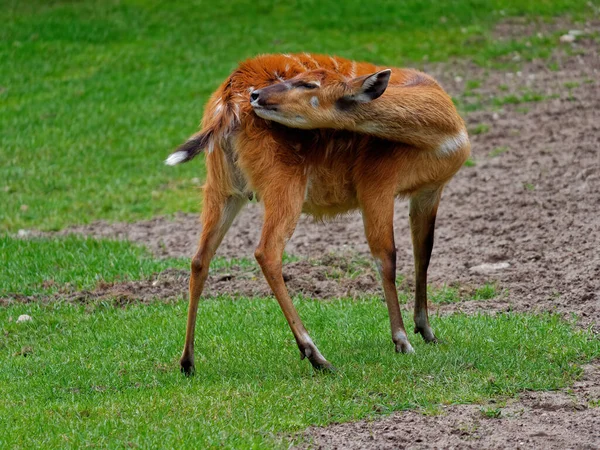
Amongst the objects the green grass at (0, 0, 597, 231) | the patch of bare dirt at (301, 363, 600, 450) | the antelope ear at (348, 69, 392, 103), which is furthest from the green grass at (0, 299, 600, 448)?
the green grass at (0, 0, 597, 231)

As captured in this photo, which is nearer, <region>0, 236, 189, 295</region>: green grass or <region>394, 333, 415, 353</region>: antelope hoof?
<region>394, 333, 415, 353</region>: antelope hoof

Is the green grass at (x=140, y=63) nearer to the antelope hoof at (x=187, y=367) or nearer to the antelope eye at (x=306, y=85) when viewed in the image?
the antelope hoof at (x=187, y=367)

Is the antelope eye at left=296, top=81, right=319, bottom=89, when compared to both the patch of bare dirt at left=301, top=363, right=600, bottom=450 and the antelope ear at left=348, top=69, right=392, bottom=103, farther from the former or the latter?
the patch of bare dirt at left=301, top=363, right=600, bottom=450

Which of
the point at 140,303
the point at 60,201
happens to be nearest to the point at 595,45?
the point at 60,201

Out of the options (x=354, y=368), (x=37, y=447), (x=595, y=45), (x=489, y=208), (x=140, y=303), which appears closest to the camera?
(x=37, y=447)

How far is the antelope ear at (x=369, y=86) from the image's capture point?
19.1 ft

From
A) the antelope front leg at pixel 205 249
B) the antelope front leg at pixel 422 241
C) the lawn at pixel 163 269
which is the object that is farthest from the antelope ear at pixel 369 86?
the lawn at pixel 163 269

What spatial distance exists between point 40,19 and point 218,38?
11.4 feet

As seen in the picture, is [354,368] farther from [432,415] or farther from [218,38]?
[218,38]

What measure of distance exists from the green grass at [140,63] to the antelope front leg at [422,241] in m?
4.99

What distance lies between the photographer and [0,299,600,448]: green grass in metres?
4.98

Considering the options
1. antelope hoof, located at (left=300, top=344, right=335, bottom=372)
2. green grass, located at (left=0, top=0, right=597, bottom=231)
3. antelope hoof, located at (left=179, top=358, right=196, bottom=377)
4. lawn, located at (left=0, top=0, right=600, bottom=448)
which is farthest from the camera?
green grass, located at (left=0, top=0, right=597, bottom=231)

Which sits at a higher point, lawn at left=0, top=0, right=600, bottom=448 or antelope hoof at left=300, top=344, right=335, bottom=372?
antelope hoof at left=300, top=344, right=335, bottom=372

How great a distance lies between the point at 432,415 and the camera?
197 inches
